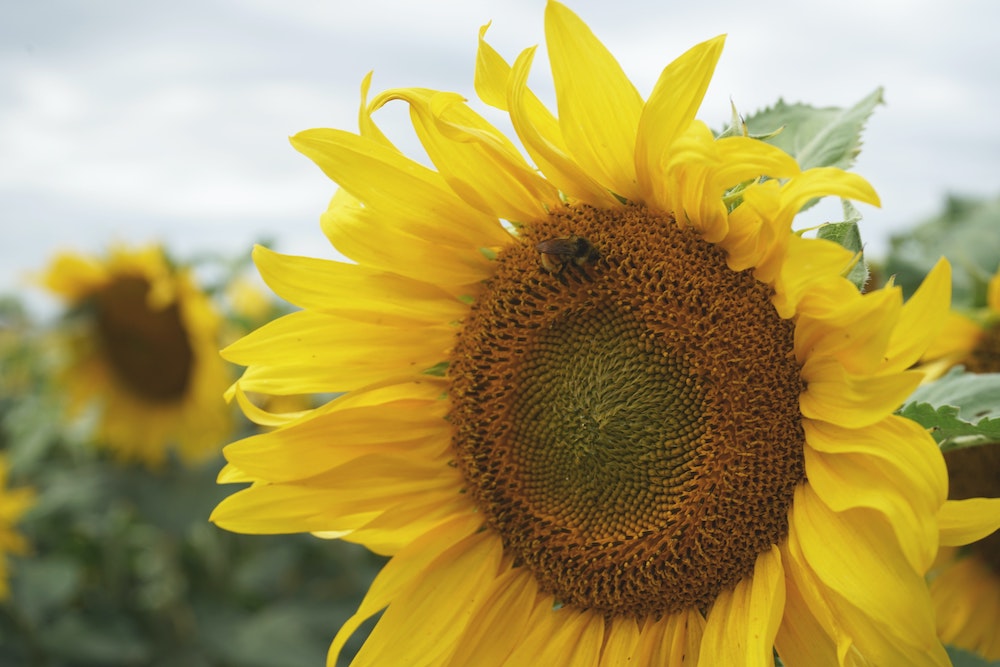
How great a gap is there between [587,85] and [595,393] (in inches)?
21.0

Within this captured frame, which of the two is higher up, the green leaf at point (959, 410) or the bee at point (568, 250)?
the bee at point (568, 250)

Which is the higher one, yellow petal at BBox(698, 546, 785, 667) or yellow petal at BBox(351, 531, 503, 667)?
yellow petal at BBox(351, 531, 503, 667)

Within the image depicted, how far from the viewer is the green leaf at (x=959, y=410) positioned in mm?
1444

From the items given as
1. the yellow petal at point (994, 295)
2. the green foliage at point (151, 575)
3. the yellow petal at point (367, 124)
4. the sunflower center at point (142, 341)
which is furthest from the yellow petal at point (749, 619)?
the sunflower center at point (142, 341)

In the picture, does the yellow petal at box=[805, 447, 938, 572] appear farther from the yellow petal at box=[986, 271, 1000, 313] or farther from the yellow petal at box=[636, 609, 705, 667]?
the yellow petal at box=[986, 271, 1000, 313]

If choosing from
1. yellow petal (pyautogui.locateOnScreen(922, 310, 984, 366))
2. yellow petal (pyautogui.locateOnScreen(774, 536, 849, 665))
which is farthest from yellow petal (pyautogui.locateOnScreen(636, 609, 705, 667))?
yellow petal (pyautogui.locateOnScreen(922, 310, 984, 366))

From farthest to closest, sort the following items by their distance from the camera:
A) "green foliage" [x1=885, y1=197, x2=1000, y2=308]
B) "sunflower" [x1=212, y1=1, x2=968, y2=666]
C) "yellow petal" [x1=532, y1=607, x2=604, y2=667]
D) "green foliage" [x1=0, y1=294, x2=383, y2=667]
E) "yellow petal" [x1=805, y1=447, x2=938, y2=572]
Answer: "green foliage" [x1=0, y1=294, x2=383, y2=667] < "green foliage" [x1=885, y1=197, x2=1000, y2=308] < "yellow petal" [x1=532, y1=607, x2=604, y2=667] < "sunflower" [x1=212, y1=1, x2=968, y2=666] < "yellow petal" [x1=805, y1=447, x2=938, y2=572]

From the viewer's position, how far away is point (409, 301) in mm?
1873

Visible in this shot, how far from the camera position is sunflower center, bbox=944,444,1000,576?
204 cm

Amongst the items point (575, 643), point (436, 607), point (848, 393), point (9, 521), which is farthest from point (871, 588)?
point (9, 521)

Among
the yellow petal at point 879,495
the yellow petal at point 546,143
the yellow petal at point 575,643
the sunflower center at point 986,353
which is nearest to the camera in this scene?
the yellow petal at point 879,495

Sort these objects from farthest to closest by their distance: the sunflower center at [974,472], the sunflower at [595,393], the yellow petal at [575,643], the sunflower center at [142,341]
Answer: the sunflower center at [142,341] < the sunflower center at [974,472] < the yellow petal at [575,643] < the sunflower at [595,393]

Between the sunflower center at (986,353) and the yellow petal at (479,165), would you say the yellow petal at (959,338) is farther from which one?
the yellow petal at (479,165)

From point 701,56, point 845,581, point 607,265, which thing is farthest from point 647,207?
point 845,581
